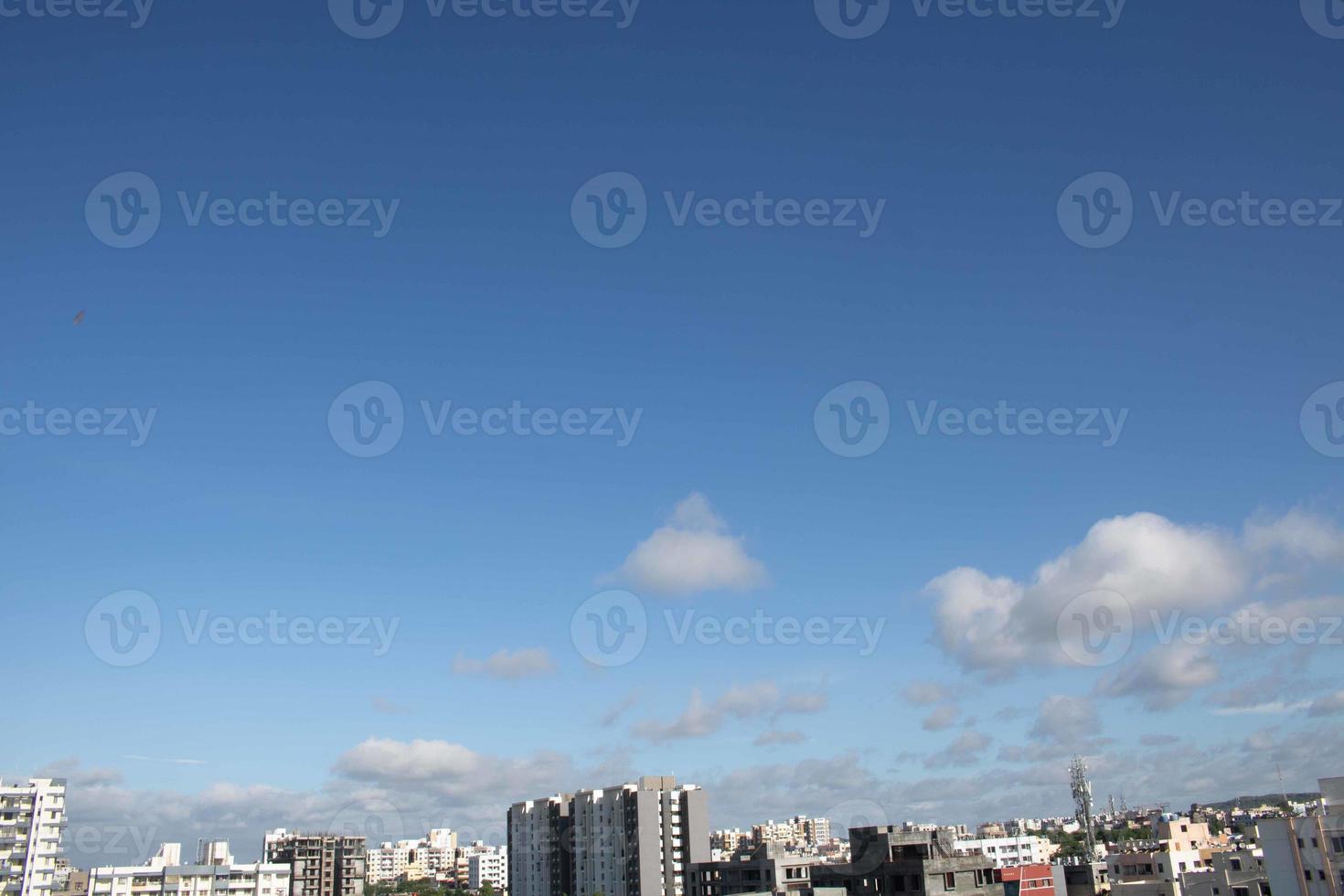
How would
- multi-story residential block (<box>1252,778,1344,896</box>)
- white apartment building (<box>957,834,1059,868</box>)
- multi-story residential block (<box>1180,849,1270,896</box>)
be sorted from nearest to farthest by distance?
multi-story residential block (<box>1252,778,1344,896</box>), multi-story residential block (<box>1180,849,1270,896</box>), white apartment building (<box>957,834,1059,868</box>)

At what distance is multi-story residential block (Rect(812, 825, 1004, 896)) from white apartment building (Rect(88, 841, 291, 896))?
7063 cm

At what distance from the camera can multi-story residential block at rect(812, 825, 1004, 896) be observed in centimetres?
5778

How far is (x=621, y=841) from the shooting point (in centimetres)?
10156

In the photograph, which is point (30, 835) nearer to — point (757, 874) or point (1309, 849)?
point (757, 874)

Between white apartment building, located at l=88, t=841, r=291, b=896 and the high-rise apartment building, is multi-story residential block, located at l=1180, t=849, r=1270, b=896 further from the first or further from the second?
white apartment building, located at l=88, t=841, r=291, b=896

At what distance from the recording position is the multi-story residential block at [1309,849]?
172ft

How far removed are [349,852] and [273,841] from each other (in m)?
12.8

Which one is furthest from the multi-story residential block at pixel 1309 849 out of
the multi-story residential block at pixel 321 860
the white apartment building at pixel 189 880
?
the multi-story residential block at pixel 321 860

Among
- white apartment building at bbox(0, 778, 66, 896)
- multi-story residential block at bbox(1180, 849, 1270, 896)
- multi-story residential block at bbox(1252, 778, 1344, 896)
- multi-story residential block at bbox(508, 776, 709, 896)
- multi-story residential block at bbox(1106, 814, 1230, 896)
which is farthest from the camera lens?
Result: multi-story residential block at bbox(508, 776, 709, 896)

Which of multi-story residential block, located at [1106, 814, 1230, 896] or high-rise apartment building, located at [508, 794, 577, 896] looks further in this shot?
high-rise apartment building, located at [508, 794, 577, 896]

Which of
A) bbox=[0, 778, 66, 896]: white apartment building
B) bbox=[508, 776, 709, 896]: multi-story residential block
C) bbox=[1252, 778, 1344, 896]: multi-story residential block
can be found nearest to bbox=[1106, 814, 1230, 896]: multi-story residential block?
bbox=[1252, 778, 1344, 896]: multi-story residential block

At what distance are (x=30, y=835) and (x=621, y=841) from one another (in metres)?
55.4

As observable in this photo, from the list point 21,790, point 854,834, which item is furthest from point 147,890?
point 854,834

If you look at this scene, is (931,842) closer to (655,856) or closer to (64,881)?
(655,856)
